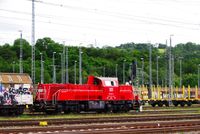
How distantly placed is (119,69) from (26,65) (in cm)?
3130

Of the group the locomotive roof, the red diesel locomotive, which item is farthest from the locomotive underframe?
the locomotive roof

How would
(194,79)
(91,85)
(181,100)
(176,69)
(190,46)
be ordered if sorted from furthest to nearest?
(190,46) → (176,69) → (194,79) → (181,100) → (91,85)

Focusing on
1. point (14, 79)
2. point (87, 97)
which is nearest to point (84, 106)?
point (87, 97)

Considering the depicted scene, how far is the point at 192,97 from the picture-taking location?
249ft

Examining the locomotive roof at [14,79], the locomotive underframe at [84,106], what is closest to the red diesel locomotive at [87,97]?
the locomotive underframe at [84,106]

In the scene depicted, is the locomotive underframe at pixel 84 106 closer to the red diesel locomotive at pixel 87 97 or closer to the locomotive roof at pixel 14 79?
the red diesel locomotive at pixel 87 97

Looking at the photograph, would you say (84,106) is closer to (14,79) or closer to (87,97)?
(87,97)

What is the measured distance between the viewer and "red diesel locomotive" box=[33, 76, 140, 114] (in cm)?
4391

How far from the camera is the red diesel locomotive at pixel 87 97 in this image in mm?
43906

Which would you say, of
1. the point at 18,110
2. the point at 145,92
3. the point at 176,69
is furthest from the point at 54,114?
the point at 176,69

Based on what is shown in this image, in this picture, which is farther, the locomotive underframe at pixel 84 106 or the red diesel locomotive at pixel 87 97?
the red diesel locomotive at pixel 87 97

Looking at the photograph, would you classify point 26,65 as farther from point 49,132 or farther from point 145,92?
point 49,132

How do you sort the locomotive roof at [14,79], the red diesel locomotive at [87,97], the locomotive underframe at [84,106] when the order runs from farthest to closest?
the red diesel locomotive at [87,97] → the locomotive underframe at [84,106] → the locomotive roof at [14,79]

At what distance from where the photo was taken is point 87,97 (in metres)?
46.3
